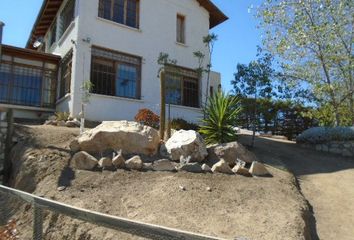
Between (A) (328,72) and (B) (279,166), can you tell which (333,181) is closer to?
(B) (279,166)

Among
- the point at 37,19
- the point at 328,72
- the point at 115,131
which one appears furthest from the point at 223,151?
the point at 37,19

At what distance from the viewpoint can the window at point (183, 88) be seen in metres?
18.8

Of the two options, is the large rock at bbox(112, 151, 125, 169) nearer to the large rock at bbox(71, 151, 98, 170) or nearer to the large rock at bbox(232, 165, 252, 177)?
the large rock at bbox(71, 151, 98, 170)

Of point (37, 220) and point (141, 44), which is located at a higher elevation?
point (141, 44)

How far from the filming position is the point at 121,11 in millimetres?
17969

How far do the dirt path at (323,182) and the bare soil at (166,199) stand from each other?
0.49m

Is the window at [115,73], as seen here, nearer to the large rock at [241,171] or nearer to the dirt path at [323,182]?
the dirt path at [323,182]

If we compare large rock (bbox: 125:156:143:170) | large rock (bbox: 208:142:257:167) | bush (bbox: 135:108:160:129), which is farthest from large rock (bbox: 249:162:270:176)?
bush (bbox: 135:108:160:129)

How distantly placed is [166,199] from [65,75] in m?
12.4

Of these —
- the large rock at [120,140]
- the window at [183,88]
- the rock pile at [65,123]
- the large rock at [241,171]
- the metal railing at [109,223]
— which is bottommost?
the large rock at [241,171]

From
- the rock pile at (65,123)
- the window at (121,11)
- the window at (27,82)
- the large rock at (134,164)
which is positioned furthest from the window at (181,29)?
the large rock at (134,164)

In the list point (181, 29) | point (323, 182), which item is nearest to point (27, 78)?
point (181, 29)

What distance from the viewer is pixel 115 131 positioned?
9.73 metres

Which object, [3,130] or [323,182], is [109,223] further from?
[3,130]
